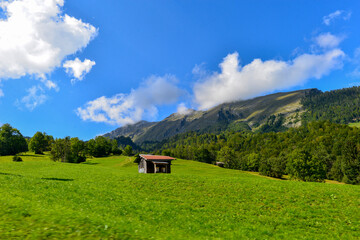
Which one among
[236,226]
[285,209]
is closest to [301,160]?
[285,209]

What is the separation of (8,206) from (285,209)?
2558 centimetres

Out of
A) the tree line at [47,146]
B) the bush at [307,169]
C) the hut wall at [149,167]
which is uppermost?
the tree line at [47,146]

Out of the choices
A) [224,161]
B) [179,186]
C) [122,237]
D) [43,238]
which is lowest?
[224,161]

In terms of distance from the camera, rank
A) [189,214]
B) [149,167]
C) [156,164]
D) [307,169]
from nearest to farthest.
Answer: [189,214], [156,164], [149,167], [307,169]

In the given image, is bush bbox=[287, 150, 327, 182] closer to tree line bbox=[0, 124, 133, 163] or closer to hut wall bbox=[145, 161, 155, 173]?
hut wall bbox=[145, 161, 155, 173]

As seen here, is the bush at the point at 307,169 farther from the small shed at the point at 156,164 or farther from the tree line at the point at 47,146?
the tree line at the point at 47,146

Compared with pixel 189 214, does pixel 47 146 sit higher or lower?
higher

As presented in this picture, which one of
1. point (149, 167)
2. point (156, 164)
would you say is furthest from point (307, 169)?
point (149, 167)

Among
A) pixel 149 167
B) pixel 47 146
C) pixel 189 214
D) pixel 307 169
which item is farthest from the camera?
pixel 47 146

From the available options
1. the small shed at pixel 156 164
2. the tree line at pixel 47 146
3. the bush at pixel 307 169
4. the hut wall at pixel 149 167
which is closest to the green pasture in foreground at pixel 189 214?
the small shed at pixel 156 164

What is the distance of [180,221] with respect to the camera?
54.0ft

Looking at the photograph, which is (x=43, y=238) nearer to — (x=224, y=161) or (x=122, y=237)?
(x=122, y=237)

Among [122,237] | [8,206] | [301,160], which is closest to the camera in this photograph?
[122,237]

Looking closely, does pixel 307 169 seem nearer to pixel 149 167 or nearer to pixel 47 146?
pixel 149 167
